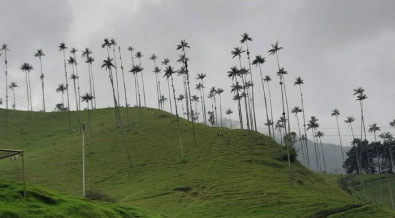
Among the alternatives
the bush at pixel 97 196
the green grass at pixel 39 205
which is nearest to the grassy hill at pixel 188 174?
the bush at pixel 97 196

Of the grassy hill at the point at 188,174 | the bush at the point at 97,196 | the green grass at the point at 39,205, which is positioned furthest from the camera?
the bush at the point at 97,196

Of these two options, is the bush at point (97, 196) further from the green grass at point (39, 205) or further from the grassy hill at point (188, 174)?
the green grass at point (39, 205)

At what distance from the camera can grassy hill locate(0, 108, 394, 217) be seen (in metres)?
89.6

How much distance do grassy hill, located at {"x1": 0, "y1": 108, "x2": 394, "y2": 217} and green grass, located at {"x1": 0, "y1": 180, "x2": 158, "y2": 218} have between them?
43.2 meters

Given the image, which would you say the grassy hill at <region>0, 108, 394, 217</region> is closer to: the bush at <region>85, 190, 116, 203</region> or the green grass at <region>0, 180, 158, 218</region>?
the bush at <region>85, 190, 116, 203</region>

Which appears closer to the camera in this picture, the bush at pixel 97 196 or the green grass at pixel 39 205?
the green grass at pixel 39 205

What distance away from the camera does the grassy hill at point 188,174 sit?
89625 millimetres

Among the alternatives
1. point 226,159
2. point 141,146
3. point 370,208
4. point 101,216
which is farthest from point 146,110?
point 101,216

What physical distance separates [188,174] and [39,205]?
7507 cm

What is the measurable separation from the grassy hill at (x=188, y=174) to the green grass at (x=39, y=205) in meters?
43.2

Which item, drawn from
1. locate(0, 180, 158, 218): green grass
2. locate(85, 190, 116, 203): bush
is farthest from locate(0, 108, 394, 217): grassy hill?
locate(0, 180, 158, 218): green grass

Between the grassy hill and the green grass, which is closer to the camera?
the green grass

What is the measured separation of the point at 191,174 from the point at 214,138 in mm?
29550

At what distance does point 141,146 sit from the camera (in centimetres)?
14125
